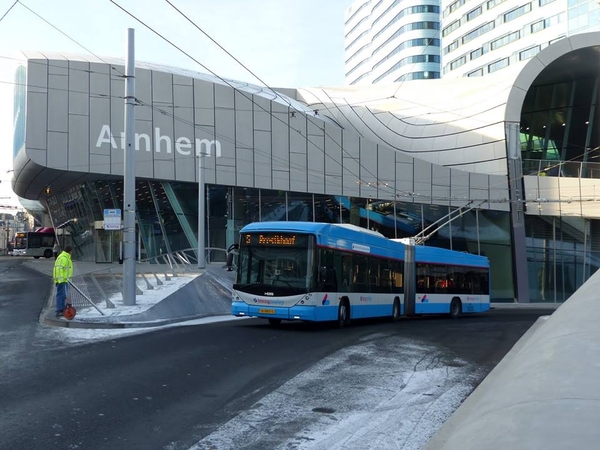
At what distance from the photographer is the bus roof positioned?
17.5 meters

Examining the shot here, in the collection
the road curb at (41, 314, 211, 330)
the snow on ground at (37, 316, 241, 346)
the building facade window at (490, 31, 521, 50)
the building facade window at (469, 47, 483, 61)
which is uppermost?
the building facade window at (469, 47, 483, 61)

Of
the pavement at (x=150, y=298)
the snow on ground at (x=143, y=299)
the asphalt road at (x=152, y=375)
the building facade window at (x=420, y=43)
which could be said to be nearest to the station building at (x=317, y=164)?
the pavement at (x=150, y=298)

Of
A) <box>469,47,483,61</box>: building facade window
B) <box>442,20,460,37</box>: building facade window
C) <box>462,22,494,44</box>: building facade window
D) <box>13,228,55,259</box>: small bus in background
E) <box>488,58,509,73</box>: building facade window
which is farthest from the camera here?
<box>442,20,460,37</box>: building facade window

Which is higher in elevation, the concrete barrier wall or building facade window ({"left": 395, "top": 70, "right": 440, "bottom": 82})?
building facade window ({"left": 395, "top": 70, "right": 440, "bottom": 82})

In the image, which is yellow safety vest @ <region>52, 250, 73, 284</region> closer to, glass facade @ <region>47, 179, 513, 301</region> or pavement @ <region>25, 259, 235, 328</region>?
pavement @ <region>25, 259, 235, 328</region>

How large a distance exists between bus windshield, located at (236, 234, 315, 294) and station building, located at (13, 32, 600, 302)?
70.9 ft

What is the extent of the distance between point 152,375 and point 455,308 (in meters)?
19.8

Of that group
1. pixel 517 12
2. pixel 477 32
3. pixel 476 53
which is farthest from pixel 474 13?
pixel 517 12

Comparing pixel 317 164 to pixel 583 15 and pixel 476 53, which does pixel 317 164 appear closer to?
pixel 583 15

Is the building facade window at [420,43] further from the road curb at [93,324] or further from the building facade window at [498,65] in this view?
the road curb at [93,324]

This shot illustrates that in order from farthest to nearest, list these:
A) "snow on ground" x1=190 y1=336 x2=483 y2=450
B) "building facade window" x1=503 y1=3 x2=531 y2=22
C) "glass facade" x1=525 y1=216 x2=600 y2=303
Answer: "building facade window" x1=503 y1=3 x2=531 y2=22 < "glass facade" x1=525 y1=216 x2=600 y2=303 < "snow on ground" x1=190 y1=336 x2=483 y2=450

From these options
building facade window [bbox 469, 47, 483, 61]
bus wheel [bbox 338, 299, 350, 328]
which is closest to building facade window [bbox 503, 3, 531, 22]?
building facade window [bbox 469, 47, 483, 61]

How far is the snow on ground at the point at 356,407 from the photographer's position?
6422 mm

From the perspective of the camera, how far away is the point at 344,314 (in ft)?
→ 60.7
